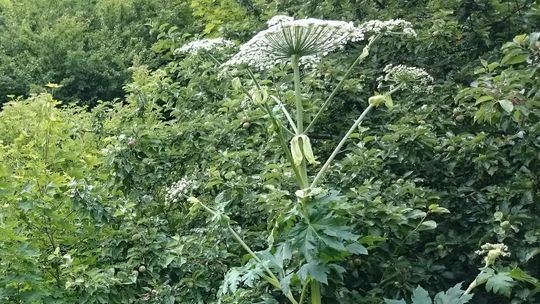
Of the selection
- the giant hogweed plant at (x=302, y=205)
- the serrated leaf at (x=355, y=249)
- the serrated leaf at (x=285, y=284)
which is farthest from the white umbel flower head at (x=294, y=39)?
the serrated leaf at (x=285, y=284)

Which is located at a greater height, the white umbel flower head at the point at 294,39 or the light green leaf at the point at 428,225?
the white umbel flower head at the point at 294,39

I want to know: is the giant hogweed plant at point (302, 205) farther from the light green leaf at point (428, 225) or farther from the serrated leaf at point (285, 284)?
the light green leaf at point (428, 225)

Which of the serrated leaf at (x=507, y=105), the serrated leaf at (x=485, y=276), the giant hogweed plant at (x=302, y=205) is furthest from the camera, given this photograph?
A: the serrated leaf at (x=507, y=105)

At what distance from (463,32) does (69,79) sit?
8150mm

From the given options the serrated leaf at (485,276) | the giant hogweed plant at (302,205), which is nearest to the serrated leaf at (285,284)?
the giant hogweed plant at (302,205)

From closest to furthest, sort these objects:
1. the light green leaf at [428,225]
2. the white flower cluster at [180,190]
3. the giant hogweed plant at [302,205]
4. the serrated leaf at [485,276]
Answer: the giant hogweed plant at [302,205]
the serrated leaf at [485,276]
the light green leaf at [428,225]
the white flower cluster at [180,190]

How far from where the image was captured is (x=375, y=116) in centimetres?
502

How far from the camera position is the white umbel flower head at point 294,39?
274cm

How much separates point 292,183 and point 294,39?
146 cm

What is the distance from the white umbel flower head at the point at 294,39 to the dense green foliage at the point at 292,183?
0.34m

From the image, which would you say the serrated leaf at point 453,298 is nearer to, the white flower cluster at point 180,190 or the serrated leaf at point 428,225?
the serrated leaf at point 428,225

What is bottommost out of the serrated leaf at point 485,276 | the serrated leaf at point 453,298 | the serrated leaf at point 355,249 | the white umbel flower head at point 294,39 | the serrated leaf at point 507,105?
the serrated leaf at point 453,298

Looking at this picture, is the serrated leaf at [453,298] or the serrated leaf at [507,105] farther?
the serrated leaf at [507,105]

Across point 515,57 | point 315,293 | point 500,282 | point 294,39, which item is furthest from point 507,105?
point 315,293
